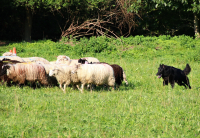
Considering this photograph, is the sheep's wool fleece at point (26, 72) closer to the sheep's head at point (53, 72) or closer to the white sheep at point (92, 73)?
the sheep's head at point (53, 72)

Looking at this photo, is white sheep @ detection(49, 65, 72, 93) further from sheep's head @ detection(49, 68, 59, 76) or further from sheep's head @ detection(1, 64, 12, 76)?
sheep's head @ detection(1, 64, 12, 76)

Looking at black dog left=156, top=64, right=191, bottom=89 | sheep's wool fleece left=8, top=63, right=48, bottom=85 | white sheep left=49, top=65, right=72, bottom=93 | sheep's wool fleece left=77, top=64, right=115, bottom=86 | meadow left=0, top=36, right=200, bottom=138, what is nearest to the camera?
meadow left=0, top=36, right=200, bottom=138

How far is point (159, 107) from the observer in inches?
322

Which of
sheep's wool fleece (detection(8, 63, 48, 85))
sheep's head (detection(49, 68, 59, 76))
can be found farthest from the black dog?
sheep's wool fleece (detection(8, 63, 48, 85))

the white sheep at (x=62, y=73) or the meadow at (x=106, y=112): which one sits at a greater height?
the white sheep at (x=62, y=73)

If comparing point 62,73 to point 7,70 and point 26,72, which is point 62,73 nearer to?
point 26,72

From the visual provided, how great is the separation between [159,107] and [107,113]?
4.92 feet

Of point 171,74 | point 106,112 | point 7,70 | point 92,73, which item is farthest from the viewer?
point 171,74

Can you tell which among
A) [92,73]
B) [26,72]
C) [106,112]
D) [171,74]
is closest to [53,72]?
[26,72]

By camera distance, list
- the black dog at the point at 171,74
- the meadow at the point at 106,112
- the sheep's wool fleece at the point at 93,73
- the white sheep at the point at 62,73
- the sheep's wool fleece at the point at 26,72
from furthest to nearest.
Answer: the black dog at the point at 171,74 < the sheep's wool fleece at the point at 26,72 < the white sheep at the point at 62,73 < the sheep's wool fleece at the point at 93,73 < the meadow at the point at 106,112

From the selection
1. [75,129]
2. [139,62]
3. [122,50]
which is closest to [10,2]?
[122,50]

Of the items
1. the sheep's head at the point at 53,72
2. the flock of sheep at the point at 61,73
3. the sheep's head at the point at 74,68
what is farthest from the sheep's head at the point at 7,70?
the sheep's head at the point at 74,68

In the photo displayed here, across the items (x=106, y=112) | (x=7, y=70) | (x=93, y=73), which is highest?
(x=7, y=70)

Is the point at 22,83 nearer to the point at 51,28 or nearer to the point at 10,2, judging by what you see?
the point at 10,2
